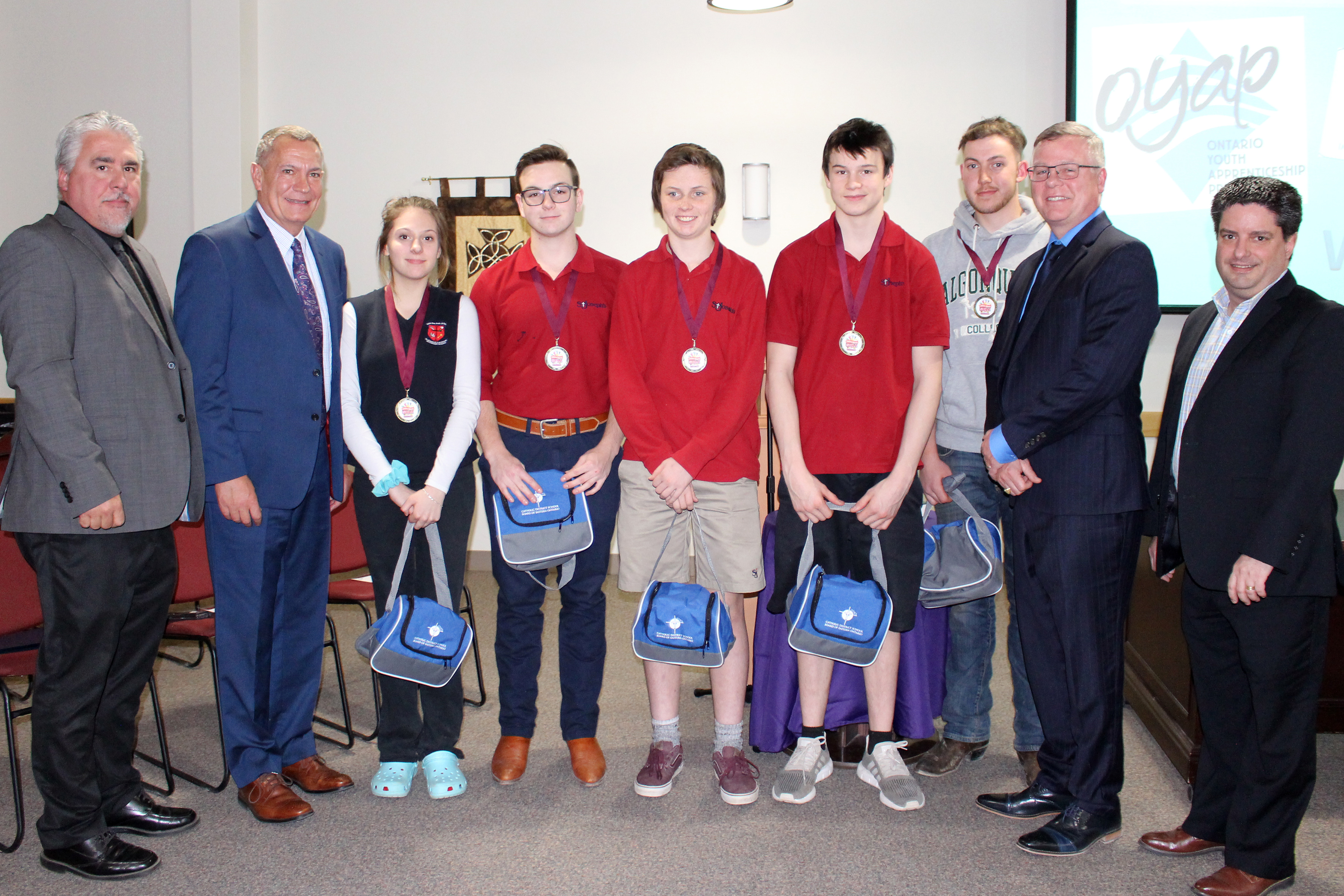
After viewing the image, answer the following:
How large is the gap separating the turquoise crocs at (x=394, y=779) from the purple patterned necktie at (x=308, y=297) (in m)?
1.22

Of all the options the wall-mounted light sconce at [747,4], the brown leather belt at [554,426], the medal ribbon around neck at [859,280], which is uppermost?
the wall-mounted light sconce at [747,4]

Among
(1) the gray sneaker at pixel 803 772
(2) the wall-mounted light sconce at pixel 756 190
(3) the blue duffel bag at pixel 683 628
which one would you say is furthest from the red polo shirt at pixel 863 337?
(2) the wall-mounted light sconce at pixel 756 190

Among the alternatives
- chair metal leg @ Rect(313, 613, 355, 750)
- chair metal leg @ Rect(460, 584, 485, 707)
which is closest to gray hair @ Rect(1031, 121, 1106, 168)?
chair metal leg @ Rect(460, 584, 485, 707)

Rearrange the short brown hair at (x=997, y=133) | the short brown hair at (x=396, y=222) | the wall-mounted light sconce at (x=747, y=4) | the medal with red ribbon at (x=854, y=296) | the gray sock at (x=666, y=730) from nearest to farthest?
the medal with red ribbon at (x=854, y=296) < the short brown hair at (x=396, y=222) < the gray sock at (x=666, y=730) < the short brown hair at (x=997, y=133) < the wall-mounted light sconce at (x=747, y=4)

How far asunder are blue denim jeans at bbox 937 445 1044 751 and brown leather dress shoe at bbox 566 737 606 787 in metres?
1.10

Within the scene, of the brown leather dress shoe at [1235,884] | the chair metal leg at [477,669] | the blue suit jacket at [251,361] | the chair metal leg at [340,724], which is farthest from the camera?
the chair metal leg at [477,669]

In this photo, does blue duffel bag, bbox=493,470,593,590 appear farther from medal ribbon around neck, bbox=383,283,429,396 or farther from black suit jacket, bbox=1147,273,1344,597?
black suit jacket, bbox=1147,273,1344,597

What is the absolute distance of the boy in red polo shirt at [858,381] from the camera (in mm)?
2686

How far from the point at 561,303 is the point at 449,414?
46 centimetres

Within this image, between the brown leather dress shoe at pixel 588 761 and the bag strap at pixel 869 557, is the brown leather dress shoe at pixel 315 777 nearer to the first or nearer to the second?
the brown leather dress shoe at pixel 588 761

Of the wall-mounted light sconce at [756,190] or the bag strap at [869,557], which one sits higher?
the wall-mounted light sconce at [756,190]

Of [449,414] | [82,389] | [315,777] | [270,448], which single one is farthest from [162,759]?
[449,414]

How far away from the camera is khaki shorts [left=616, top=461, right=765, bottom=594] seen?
109 inches

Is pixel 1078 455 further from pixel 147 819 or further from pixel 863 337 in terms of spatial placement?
pixel 147 819
